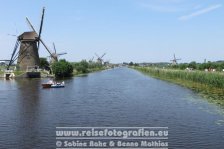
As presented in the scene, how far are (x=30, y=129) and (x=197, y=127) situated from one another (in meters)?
13.1

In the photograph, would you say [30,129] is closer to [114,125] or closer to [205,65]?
[114,125]

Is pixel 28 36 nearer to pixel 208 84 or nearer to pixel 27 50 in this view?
pixel 27 50

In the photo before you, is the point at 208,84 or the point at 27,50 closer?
the point at 208,84

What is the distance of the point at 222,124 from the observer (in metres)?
29.9

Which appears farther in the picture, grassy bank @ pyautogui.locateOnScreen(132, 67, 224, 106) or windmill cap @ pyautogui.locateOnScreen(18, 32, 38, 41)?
windmill cap @ pyautogui.locateOnScreen(18, 32, 38, 41)

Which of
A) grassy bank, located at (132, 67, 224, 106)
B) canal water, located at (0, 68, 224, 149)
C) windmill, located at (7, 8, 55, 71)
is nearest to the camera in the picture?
canal water, located at (0, 68, 224, 149)

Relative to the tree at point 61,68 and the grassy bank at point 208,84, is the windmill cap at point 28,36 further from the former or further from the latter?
the grassy bank at point 208,84
